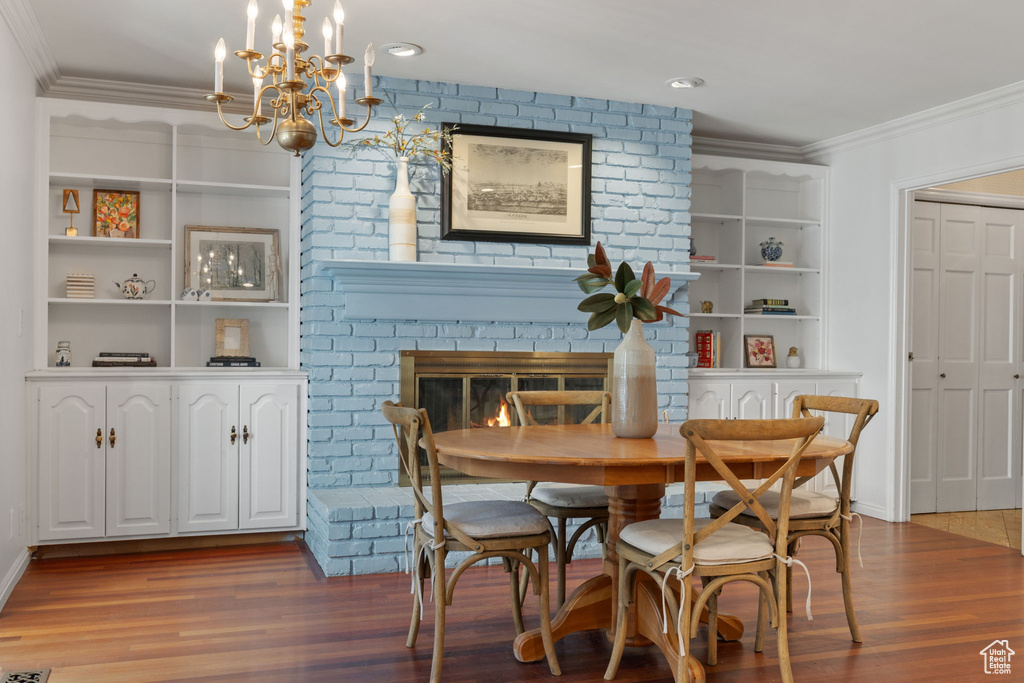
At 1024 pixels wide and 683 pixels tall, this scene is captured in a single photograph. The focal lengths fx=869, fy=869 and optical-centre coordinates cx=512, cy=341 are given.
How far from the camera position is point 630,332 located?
9.68 feet

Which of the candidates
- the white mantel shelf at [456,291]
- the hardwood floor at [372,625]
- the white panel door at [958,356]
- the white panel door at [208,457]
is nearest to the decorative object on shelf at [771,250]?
the white panel door at [958,356]

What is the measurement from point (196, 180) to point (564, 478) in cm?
328

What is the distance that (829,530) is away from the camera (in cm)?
313

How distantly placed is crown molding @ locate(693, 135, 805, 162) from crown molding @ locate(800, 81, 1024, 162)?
0.09 meters

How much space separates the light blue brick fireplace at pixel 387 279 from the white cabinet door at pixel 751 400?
1.00 meters

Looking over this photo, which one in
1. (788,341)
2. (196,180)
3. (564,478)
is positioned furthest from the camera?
(788,341)

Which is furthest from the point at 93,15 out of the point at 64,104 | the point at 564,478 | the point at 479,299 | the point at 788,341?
the point at 788,341

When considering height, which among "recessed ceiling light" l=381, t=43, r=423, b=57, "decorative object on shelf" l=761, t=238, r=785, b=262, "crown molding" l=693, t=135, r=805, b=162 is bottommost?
"decorative object on shelf" l=761, t=238, r=785, b=262

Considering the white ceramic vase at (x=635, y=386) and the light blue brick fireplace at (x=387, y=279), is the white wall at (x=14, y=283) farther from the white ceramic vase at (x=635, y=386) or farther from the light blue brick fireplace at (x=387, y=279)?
the white ceramic vase at (x=635, y=386)

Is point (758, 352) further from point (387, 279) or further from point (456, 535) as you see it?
point (456, 535)

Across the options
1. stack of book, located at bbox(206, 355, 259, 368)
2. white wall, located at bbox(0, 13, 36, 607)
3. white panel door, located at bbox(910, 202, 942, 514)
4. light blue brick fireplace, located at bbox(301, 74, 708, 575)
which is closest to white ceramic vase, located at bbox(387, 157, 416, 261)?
light blue brick fireplace, located at bbox(301, 74, 708, 575)

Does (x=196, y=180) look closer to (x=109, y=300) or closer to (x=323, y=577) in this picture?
(x=109, y=300)

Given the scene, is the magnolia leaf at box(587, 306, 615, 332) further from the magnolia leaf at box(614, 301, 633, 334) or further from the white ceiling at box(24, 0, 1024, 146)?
the white ceiling at box(24, 0, 1024, 146)

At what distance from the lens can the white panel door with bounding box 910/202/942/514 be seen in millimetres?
5582
